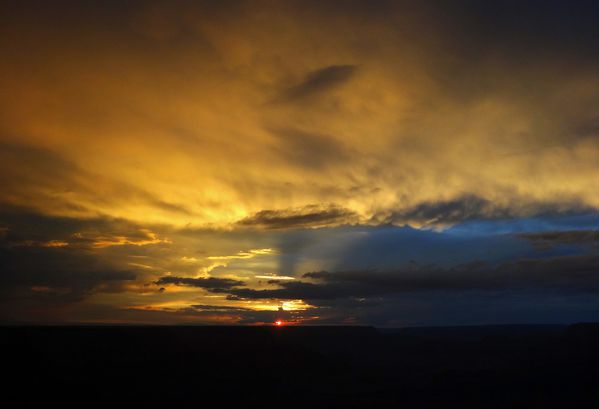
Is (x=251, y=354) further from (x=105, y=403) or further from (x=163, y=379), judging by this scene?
(x=105, y=403)

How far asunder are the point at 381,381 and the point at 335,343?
75444 millimetres

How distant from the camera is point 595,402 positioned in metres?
81.1

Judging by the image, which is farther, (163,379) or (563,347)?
(563,347)

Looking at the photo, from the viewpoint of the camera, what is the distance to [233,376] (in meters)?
93.3

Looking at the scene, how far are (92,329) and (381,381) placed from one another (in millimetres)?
60775

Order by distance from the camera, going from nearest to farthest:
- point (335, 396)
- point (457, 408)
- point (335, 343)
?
point (457, 408) → point (335, 396) → point (335, 343)

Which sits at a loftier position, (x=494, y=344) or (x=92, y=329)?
(x=92, y=329)

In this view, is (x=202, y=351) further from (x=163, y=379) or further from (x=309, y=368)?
(x=309, y=368)

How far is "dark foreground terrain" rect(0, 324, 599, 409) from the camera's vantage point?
6969 centimetres

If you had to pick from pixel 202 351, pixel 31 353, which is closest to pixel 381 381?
pixel 202 351

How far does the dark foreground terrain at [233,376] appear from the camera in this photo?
69688 mm

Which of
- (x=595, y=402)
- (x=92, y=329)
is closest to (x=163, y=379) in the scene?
(x=92, y=329)

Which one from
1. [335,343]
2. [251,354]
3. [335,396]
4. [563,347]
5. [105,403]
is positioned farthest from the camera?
[335,343]

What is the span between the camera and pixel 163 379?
8112 centimetres
